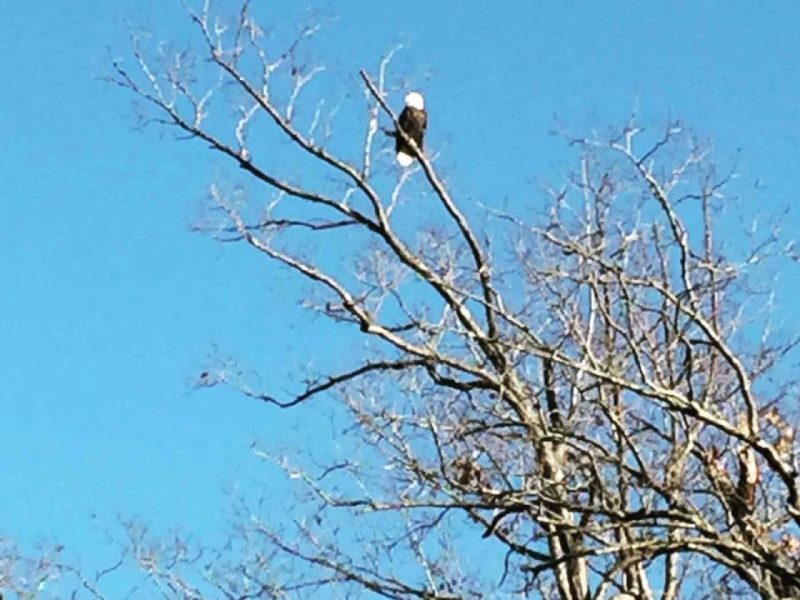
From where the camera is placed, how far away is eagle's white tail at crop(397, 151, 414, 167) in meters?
9.77

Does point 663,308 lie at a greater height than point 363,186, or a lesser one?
lesser

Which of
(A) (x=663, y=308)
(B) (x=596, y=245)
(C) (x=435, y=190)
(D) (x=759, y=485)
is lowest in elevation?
(D) (x=759, y=485)

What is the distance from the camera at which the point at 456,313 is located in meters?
9.73

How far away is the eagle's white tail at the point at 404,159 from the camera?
32.1ft

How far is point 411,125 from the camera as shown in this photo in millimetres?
9852

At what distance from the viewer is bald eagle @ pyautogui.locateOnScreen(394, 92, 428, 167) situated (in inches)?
383

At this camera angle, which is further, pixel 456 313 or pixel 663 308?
pixel 456 313

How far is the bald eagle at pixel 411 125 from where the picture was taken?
972 cm

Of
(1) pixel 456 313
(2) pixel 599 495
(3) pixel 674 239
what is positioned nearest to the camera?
(3) pixel 674 239

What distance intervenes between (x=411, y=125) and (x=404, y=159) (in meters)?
0.24

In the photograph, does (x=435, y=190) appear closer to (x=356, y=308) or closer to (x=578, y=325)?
(x=356, y=308)

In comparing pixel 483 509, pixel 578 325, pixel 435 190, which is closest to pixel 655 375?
pixel 578 325

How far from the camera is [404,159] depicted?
9789mm

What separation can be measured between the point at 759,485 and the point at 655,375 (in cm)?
102
